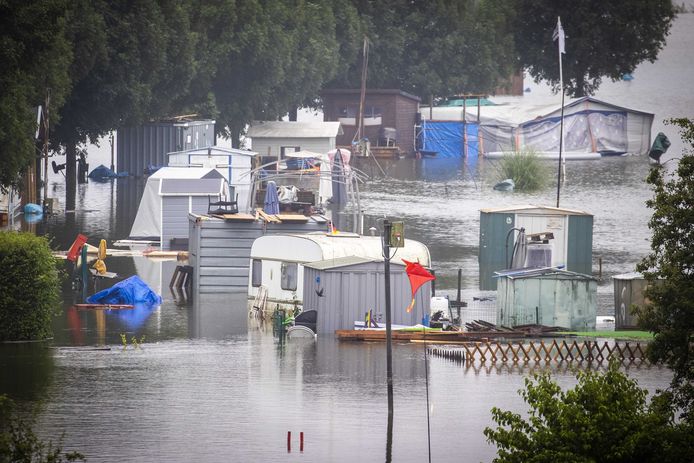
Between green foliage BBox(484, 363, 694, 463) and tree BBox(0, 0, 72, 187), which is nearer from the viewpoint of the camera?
green foliage BBox(484, 363, 694, 463)

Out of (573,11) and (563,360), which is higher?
(573,11)

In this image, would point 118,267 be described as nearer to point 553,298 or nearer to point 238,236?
point 238,236

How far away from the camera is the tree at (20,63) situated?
5744 cm

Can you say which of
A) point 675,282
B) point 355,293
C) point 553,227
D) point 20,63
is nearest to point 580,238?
point 553,227

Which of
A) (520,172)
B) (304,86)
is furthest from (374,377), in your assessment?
(304,86)

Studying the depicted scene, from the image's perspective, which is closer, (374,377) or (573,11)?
(374,377)

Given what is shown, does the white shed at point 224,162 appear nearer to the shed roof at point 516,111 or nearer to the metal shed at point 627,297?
the metal shed at point 627,297

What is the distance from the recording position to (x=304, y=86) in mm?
107375

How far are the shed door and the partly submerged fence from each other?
1565 cm

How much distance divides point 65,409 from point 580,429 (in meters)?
14.1

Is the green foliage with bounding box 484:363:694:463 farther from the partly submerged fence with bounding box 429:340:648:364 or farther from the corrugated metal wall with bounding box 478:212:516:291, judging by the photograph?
the corrugated metal wall with bounding box 478:212:516:291

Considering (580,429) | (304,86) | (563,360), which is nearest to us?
(580,429)

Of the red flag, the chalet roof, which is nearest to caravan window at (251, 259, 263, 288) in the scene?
the red flag

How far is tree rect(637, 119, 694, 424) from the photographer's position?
27.9 meters
